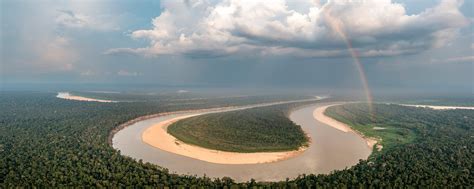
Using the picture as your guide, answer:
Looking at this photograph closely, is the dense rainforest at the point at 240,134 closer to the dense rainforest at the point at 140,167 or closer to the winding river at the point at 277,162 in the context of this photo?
the winding river at the point at 277,162

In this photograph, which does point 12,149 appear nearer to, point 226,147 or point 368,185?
point 226,147

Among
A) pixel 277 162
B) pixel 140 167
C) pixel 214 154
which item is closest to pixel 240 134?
pixel 214 154

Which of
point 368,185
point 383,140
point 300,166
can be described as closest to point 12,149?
point 300,166

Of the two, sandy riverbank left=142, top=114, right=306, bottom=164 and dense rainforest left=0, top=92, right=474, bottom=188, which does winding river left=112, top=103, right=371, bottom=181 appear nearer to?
sandy riverbank left=142, top=114, right=306, bottom=164

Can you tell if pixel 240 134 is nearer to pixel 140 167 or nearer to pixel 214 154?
pixel 214 154

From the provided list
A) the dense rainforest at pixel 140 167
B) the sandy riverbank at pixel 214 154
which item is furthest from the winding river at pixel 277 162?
the dense rainforest at pixel 140 167

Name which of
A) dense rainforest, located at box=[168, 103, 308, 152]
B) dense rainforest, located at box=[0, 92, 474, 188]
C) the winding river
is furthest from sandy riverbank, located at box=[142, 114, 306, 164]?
dense rainforest, located at box=[0, 92, 474, 188]
